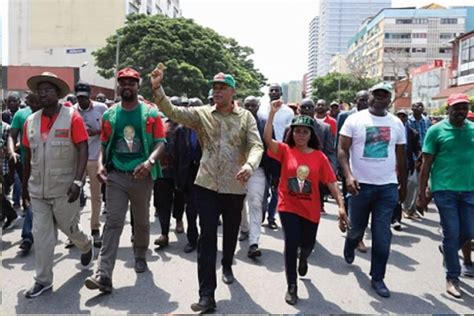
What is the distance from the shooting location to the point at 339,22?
599ft

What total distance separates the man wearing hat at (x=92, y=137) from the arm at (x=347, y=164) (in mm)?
3031

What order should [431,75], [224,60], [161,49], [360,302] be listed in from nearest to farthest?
[360,302] → [161,49] → [224,60] → [431,75]

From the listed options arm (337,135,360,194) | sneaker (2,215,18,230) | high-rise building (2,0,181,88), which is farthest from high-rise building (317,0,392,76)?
arm (337,135,360,194)

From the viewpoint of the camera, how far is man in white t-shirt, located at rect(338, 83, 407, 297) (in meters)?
4.62

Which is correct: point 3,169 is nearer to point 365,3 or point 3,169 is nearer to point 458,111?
point 458,111

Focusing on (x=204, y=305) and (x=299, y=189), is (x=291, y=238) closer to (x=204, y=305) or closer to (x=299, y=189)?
(x=299, y=189)

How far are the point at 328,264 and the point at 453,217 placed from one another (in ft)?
4.94

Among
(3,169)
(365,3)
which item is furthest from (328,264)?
(365,3)

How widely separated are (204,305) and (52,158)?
1.96m

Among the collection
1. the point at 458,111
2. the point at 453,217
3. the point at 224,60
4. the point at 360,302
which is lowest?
the point at 360,302

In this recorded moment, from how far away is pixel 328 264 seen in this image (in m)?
5.46

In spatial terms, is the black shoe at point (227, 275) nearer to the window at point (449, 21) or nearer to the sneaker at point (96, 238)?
the sneaker at point (96, 238)

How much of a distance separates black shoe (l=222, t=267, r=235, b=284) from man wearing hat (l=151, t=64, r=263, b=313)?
63cm

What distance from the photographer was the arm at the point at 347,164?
15.1ft
